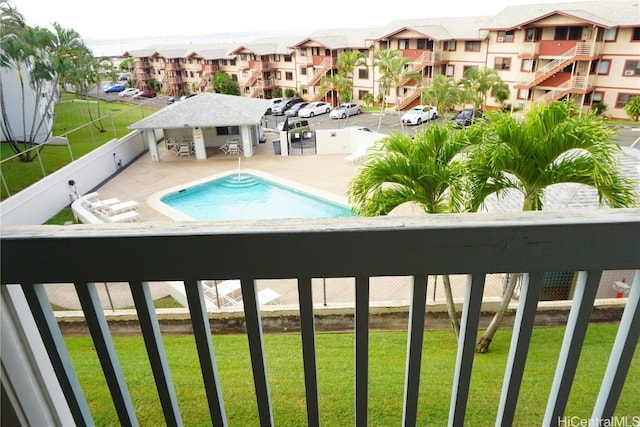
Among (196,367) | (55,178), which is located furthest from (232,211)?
(196,367)

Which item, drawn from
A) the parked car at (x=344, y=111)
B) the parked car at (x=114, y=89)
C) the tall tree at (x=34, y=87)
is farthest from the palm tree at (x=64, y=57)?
the parked car at (x=114, y=89)

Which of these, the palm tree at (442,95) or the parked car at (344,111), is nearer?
the palm tree at (442,95)

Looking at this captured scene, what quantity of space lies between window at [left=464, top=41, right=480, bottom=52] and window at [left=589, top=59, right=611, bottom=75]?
5.69 metres

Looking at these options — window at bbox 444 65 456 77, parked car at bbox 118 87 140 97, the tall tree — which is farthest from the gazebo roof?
parked car at bbox 118 87 140 97

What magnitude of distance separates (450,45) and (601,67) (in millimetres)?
7578

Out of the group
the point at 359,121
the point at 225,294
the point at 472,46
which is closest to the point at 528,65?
the point at 472,46

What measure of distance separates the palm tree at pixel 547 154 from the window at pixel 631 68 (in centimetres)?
1794

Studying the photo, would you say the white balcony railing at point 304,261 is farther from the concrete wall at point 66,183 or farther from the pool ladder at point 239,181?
the pool ladder at point 239,181

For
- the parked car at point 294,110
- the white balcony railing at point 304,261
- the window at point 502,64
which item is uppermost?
the white balcony railing at point 304,261

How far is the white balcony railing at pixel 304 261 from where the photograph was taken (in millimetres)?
756

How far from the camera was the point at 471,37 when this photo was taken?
21.4m

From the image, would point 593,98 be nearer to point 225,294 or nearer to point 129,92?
point 225,294

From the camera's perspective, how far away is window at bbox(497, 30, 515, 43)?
65.3 feet

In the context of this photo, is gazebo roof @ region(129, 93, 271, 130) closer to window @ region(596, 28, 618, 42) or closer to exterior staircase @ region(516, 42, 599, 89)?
exterior staircase @ region(516, 42, 599, 89)
